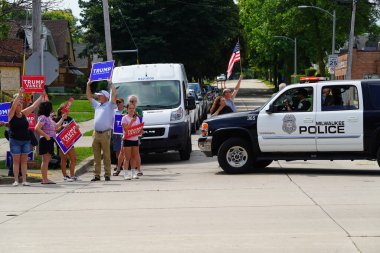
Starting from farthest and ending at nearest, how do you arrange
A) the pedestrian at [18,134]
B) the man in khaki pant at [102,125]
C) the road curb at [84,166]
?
the road curb at [84,166] → the man in khaki pant at [102,125] → the pedestrian at [18,134]

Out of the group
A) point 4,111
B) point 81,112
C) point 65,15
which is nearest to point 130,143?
point 4,111

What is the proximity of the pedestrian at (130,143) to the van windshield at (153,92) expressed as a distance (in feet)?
12.7

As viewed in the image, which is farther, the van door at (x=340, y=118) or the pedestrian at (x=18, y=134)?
the van door at (x=340, y=118)

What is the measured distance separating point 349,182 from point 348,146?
1427mm

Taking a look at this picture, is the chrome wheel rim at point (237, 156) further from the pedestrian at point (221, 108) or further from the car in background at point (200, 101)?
the car in background at point (200, 101)

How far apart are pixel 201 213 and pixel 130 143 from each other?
5.73 metres

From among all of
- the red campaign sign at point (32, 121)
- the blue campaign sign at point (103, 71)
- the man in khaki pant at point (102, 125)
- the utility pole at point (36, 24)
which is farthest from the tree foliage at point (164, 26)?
the man in khaki pant at point (102, 125)

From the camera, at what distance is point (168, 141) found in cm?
1880

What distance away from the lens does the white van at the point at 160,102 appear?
18781 mm

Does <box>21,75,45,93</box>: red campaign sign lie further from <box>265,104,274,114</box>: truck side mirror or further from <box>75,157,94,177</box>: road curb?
<box>265,104,274,114</box>: truck side mirror

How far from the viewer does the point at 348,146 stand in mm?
15109

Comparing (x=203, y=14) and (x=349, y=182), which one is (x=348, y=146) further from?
(x=203, y=14)

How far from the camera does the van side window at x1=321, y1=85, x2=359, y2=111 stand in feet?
50.2

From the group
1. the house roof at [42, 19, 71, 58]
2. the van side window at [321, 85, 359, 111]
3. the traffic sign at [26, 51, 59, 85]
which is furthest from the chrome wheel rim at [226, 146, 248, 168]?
the house roof at [42, 19, 71, 58]
